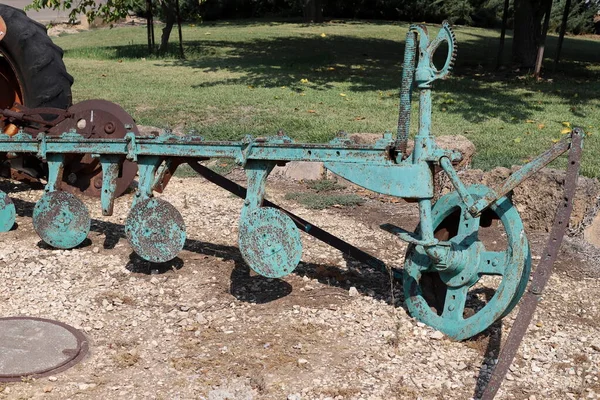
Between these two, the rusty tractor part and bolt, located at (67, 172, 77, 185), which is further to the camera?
bolt, located at (67, 172, 77, 185)

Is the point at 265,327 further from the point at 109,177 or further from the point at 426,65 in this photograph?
the point at 426,65

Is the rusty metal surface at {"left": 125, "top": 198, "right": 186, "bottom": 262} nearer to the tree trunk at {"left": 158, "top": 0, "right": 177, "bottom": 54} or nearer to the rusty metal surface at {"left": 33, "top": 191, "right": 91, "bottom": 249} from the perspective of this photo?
the rusty metal surface at {"left": 33, "top": 191, "right": 91, "bottom": 249}

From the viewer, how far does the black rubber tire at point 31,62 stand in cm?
619

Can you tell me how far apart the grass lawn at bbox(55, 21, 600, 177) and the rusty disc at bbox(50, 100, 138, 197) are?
2.79ft

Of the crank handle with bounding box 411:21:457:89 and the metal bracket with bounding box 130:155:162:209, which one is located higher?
the crank handle with bounding box 411:21:457:89

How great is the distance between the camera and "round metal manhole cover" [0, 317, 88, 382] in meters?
3.45

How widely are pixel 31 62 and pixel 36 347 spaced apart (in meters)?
3.34

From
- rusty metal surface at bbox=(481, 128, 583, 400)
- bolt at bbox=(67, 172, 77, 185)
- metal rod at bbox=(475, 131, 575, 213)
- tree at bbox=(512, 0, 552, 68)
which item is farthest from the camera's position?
tree at bbox=(512, 0, 552, 68)

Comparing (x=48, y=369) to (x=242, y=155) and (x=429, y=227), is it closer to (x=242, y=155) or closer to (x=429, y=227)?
(x=242, y=155)

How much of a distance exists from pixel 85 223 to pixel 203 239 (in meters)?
0.89

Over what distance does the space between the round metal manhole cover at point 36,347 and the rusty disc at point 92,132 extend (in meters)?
1.51

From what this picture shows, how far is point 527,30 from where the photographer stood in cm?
1323

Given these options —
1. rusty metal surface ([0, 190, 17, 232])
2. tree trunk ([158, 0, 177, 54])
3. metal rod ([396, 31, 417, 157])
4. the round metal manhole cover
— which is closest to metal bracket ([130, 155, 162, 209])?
A: the round metal manhole cover

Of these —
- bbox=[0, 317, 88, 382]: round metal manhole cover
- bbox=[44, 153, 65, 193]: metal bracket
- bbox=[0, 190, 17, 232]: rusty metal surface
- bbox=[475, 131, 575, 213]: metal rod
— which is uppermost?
bbox=[475, 131, 575, 213]: metal rod
